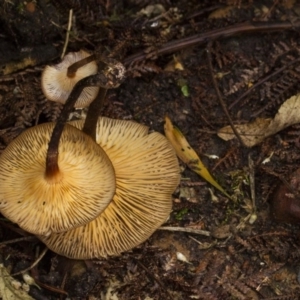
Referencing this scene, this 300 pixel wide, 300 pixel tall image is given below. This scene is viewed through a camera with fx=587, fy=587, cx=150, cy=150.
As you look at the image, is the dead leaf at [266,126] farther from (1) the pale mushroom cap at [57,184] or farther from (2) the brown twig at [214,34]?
(1) the pale mushroom cap at [57,184]

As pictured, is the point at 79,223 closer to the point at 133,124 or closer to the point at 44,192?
the point at 44,192

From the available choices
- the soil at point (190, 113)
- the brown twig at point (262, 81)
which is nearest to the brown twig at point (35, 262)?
the soil at point (190, 113)

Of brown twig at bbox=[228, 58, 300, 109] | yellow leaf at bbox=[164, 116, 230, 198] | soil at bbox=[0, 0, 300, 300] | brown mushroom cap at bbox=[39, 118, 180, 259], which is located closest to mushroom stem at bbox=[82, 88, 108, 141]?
brown mushroom cap at bbox=[39, 118, 180, 259]

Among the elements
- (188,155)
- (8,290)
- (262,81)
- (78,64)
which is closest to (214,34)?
(262,81)

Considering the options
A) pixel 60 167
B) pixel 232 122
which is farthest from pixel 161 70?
pixel 60 167

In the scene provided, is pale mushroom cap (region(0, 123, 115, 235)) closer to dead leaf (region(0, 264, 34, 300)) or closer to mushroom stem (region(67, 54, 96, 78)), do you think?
mushroom stem (region(67, 54, 96, 78))
